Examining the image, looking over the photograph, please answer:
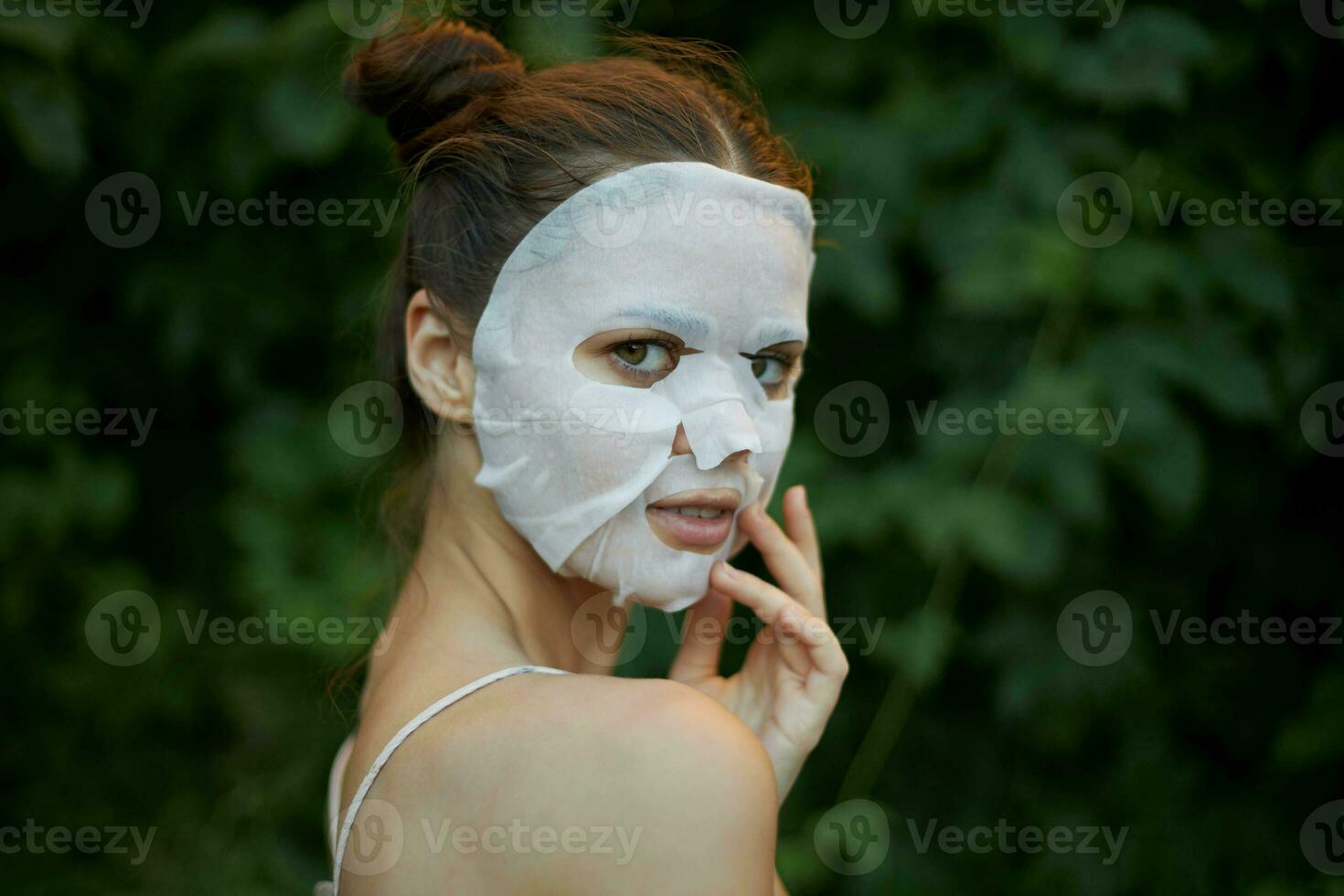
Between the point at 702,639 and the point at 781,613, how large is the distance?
29 centimetres

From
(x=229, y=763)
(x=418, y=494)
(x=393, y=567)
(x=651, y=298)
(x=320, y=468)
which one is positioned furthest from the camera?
(x=229, y=763)

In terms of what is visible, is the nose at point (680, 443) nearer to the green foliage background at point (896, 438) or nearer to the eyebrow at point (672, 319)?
the eyebrow at point (672, 319)

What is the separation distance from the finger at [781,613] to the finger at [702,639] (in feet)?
0.43

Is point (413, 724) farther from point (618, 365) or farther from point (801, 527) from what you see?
point (801, 527)

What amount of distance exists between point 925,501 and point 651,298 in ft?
3.75

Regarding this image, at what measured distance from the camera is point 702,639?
182cm

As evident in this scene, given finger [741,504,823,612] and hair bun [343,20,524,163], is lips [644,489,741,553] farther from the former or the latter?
hair bun [343,20,524,163]

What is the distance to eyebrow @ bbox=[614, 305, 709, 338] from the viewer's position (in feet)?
4.49

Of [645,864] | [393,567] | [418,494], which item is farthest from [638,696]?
[393,567]

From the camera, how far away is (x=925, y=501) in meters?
2.33

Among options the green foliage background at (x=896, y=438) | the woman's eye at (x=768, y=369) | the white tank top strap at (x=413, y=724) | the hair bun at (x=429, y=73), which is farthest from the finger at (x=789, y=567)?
the hair bun at (x=429, y=73)

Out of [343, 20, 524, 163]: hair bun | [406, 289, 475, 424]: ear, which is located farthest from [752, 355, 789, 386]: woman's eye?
[343, 20, 524, 163]: hair bun

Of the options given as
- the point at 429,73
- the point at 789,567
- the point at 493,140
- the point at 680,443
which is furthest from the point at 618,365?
the point at 429,73

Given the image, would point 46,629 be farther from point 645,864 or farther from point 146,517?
point 645,864
